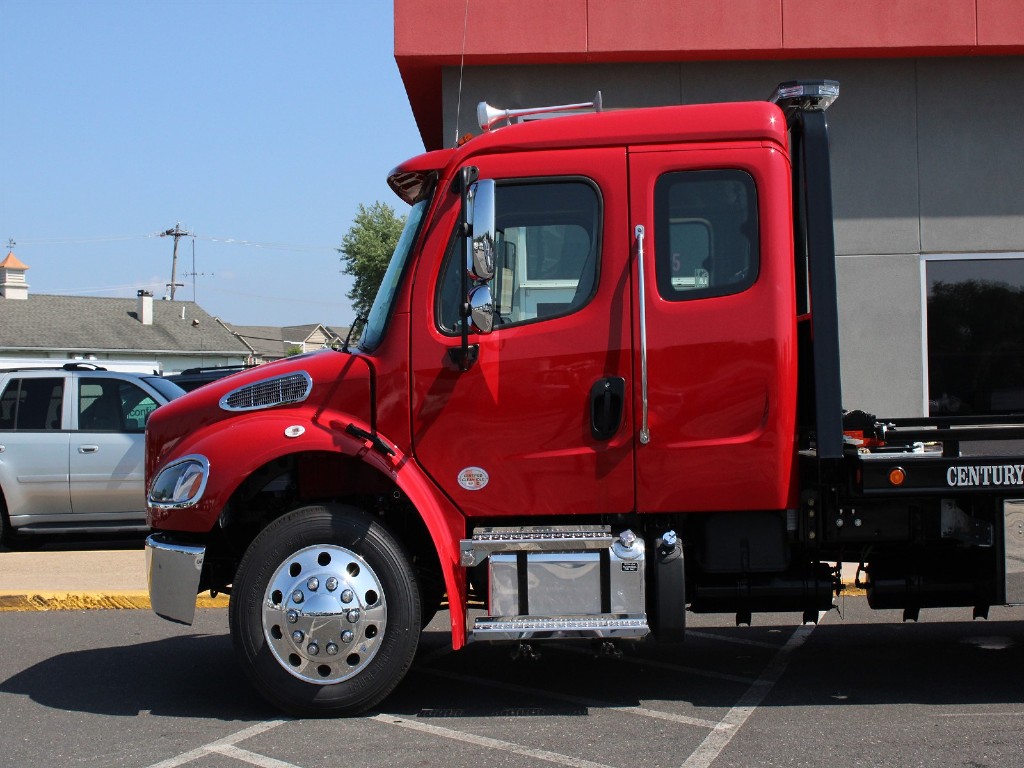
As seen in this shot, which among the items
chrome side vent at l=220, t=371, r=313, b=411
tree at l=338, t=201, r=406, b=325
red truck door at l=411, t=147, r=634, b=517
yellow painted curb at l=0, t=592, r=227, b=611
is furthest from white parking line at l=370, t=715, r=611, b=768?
tree at l=338, t=201, r=406, b=325

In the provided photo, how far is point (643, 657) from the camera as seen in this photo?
6.46 metres

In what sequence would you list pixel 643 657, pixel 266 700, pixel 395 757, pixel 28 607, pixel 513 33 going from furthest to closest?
pixel 513 33 < pixel 28 607 < pixel 643 657 < pixel 266 700 < pixel 395 757

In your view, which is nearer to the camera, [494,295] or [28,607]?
[494,295]

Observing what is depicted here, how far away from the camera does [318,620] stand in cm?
507

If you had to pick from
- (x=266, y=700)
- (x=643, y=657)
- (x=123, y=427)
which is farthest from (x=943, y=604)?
(x=123, y=427)

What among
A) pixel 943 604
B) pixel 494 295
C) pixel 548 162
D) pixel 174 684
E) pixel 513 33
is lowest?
pixel 174 684

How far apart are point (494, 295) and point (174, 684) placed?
113 inches

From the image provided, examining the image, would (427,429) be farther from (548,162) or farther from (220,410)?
(548,162)

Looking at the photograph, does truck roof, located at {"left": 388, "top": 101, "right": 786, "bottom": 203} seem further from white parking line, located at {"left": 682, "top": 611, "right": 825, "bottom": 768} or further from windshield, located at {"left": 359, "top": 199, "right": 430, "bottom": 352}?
white parking line, located at {"left": 682, "top": 611, "right": 825, "bottom": 768}

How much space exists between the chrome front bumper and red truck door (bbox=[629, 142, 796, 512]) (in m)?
2.15

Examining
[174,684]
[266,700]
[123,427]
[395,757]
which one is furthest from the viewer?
[123,427]

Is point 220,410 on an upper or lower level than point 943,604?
upper

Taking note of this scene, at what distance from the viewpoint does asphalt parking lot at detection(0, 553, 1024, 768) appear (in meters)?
4.72

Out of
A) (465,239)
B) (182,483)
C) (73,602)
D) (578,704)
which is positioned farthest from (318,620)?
(73,602)
